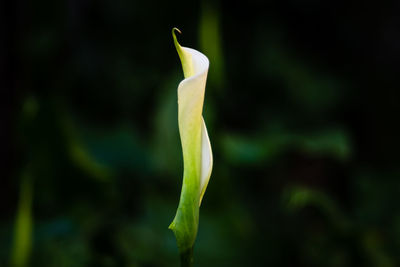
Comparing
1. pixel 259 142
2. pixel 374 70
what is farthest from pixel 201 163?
pixel 374 70

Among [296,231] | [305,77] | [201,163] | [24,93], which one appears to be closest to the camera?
[201,163]

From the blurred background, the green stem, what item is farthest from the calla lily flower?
the blurred background

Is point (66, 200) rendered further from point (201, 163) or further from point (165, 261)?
point (201, 163)

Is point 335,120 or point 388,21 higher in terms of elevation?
point 388,21

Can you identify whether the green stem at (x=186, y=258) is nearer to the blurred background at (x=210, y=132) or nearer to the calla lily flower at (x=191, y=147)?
the calla lily flower at (x=191, y=147)

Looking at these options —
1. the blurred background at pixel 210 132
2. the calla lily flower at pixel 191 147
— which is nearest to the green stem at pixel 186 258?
the calla lily flower at pixel 191 147

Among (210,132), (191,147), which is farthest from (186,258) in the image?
(210,132)

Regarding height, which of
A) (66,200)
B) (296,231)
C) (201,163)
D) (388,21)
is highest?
(201,163)

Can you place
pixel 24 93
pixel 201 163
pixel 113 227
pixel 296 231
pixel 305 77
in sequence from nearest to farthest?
pixel 201 163, pixel 113 227, pixel 24 93, pixel 296 231, pixel 305 77
